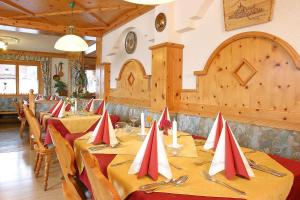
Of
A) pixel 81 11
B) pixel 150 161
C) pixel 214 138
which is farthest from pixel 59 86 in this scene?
pixel 150 161

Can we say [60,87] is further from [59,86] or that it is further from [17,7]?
[17,7]

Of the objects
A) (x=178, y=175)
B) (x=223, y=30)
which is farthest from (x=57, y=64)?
(x=178, y=175)

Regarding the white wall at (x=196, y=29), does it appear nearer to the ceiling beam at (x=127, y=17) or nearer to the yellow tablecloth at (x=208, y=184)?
the ceiling beam at (x=127, y=17)

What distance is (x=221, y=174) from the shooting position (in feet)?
3.90

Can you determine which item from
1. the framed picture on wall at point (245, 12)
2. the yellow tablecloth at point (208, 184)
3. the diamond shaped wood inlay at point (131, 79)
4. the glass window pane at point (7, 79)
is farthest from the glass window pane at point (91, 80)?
the yellow tablecloth at point (208, 184)

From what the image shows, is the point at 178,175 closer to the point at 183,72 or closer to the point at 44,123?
the point at 183,72

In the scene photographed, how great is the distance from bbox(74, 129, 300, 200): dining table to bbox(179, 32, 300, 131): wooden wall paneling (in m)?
0.81

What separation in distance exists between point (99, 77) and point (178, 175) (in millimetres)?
4801

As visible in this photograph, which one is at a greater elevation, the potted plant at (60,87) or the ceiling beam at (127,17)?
the ceiling beam at (127,17)

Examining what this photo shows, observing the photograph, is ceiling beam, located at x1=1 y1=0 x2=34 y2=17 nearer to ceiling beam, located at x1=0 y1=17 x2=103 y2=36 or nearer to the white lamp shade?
ceiling beam, located at x1=0 y1=17 x2=103 y2=36

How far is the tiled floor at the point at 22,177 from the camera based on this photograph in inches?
100

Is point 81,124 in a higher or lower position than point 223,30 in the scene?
lower

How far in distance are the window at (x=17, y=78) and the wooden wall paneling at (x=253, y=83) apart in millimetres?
7711

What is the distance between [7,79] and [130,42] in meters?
6.06
